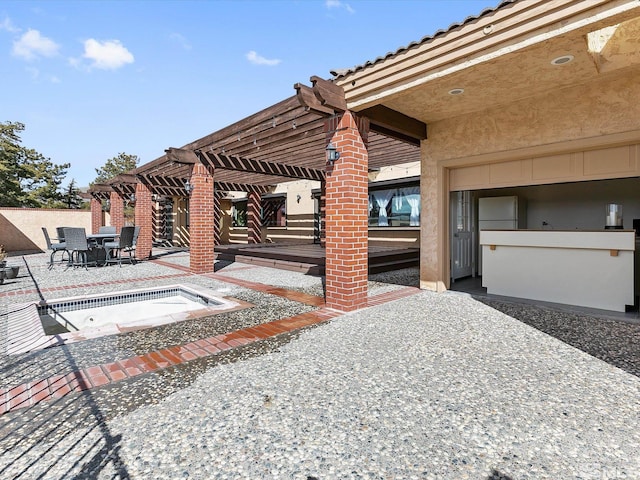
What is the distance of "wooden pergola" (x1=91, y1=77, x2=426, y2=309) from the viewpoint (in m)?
4.89

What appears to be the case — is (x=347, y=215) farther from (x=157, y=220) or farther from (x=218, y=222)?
(x=157, y=220)

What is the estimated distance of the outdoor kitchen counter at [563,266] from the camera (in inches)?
186

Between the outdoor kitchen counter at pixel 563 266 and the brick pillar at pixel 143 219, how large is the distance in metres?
10.8

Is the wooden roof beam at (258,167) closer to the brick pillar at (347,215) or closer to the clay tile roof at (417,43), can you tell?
the brick pillar at (347,215)

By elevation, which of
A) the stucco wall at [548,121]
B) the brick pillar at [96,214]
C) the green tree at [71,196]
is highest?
the green tree at [71,196]

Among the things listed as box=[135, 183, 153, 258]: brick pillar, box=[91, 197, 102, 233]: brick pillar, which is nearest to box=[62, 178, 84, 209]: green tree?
box=[91, 197, 102, 233]: brick pillar

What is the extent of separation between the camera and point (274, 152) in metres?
8.53

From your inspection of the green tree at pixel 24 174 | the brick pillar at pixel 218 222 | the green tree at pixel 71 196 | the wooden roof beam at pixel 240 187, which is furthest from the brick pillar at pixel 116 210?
the green tree at pixel 71 196

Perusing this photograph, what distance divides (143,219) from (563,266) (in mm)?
12077

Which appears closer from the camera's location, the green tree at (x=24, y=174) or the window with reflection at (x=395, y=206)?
the window with reflection at (x=395, y=206)

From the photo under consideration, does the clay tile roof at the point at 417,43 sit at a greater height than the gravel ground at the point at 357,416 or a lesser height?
greater

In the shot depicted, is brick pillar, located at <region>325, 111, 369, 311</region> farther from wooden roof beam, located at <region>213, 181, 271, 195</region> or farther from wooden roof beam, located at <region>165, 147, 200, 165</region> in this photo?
wooden roof beam, located at <region>213, 181, 271, 195</region>

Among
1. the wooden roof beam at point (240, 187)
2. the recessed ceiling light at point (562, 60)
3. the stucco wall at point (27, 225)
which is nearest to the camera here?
the recessed ceiling light at point (562, 60)

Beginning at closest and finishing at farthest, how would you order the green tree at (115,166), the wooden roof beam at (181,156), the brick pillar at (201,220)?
the wooden roof beam at (181,156) < the brick pillar at (201,220) < the green tree at (115,166)
